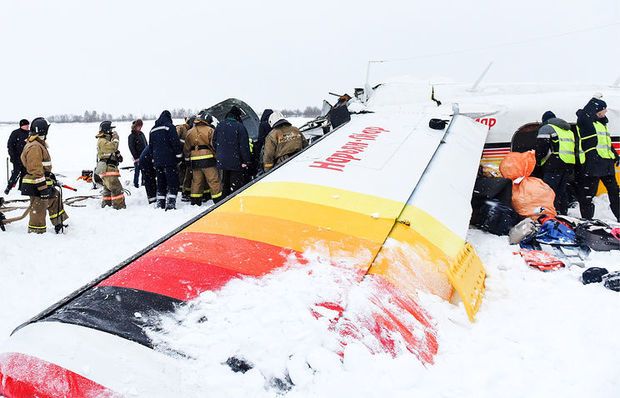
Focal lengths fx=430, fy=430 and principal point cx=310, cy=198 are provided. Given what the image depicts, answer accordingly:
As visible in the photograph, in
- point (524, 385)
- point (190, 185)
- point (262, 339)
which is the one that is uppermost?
point (262, 339)

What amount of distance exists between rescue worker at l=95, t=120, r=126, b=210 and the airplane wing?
4612 millimetres

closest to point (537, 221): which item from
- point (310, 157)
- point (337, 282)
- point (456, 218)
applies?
point (456, 218)

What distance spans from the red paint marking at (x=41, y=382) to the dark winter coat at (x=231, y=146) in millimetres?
5664

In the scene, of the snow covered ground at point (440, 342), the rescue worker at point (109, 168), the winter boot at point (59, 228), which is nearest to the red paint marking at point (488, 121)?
the snow covered ground at point (440, 342)

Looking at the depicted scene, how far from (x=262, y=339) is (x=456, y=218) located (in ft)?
7.24

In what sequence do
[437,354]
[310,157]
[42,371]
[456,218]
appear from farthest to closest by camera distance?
[310,157] → [456,218] → [437,354] → [42,371]

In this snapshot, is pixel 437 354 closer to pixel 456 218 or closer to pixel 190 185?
pixel 456 218

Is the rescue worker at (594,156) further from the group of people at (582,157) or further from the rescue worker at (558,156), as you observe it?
the rescue worker at (558,156)

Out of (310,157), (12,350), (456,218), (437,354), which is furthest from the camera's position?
(310,157)

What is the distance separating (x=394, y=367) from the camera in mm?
1814

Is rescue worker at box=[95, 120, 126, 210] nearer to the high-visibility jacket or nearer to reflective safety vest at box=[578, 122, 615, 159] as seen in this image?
the high-visibility jacket

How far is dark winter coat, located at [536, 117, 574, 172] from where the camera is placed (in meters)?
5.91

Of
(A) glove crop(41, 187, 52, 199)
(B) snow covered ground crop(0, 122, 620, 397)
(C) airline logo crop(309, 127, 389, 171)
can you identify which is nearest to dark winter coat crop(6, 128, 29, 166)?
(A) glove crop(41, 187, 52, 199)

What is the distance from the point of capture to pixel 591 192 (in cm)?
607
